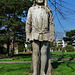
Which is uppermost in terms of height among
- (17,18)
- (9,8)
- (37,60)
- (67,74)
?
(9,8)

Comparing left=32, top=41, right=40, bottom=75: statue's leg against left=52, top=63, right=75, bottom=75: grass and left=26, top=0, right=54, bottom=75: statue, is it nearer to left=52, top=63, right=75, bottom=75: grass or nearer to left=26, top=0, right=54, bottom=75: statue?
left=26, top=0, right=54, bottom=75: statue

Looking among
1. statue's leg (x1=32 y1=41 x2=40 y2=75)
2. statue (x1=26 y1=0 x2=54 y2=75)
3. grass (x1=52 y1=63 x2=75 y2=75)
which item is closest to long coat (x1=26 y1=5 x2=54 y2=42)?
statue (x1=26 y1=0 x2=54 y2=75)

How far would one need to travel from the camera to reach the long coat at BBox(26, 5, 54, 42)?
5.01 m

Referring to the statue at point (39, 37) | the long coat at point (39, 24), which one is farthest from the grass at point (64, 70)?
the long coat at point (39, 24)

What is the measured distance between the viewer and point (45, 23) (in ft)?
16.7

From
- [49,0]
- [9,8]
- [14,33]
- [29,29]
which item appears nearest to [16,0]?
[9,8]

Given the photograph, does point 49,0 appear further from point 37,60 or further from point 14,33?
point 14,33

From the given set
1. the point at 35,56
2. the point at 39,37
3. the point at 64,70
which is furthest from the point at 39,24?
the point at 64,70

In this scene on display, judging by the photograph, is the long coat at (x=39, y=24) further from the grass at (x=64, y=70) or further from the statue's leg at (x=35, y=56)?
the grass at (x=64, y=70)

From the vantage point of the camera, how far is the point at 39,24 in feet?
16.5

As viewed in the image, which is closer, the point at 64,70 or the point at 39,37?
the point at 39,37

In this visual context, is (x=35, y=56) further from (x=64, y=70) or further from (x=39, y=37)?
(x=64, y=70)

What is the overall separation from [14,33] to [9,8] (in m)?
4.70

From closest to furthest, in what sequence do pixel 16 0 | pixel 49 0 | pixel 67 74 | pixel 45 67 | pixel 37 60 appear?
pixel 37 60 < pixel 45 67 < pixel 67 74 < pixel 49 0 < pixel 16 0
